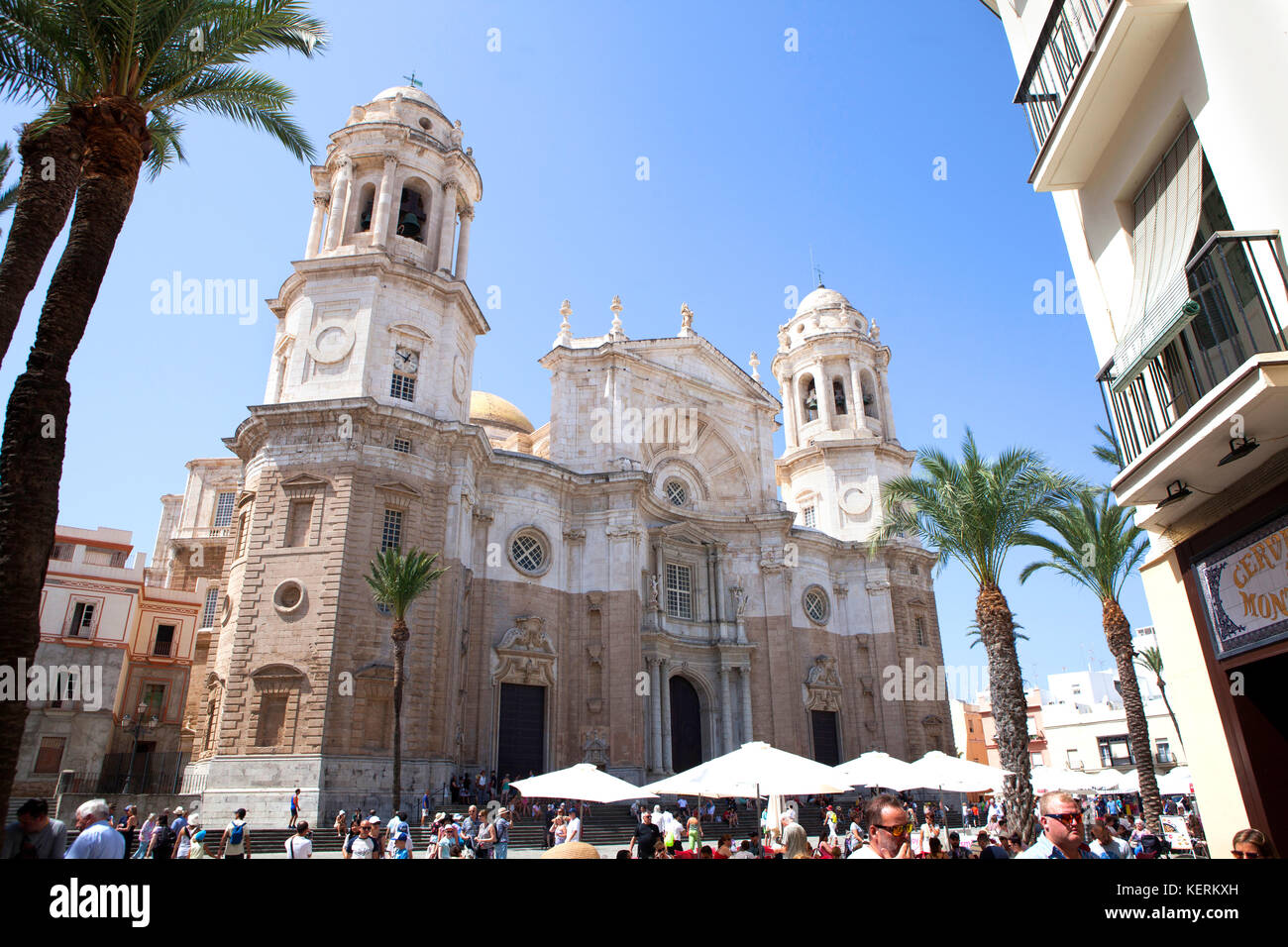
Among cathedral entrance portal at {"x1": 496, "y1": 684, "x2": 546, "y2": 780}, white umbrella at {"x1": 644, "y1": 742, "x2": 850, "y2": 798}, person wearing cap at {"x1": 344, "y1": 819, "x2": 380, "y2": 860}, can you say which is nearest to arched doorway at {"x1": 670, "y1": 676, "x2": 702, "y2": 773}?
cathedral entrance portal at {"x1": 496, "y1": 684, "x2": 546, "y2": 780}

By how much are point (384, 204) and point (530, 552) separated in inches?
588

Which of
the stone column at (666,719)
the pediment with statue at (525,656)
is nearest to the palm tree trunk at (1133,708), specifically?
the stone column at (666,719)

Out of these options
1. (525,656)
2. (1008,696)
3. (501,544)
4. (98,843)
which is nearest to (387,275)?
(501,544)

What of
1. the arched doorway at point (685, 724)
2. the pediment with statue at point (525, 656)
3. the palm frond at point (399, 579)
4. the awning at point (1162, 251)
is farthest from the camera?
the arched doorway at point (685, 724)

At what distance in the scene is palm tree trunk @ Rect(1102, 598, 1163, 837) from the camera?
19.7 m

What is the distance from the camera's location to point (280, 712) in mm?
24531

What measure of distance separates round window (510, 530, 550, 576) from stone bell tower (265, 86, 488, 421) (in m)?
5.53

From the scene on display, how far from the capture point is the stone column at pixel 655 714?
33188mm

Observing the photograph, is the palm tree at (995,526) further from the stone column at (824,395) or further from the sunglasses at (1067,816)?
the stone column at (824,395)

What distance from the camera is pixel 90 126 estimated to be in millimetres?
10648

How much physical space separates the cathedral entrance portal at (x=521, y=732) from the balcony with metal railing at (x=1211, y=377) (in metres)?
24.9

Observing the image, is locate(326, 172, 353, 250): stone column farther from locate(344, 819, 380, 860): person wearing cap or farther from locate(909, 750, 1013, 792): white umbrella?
locate(909, 750, 1013, 792): white umbrella

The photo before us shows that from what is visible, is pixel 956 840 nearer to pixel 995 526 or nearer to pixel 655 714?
pixel 995 526
